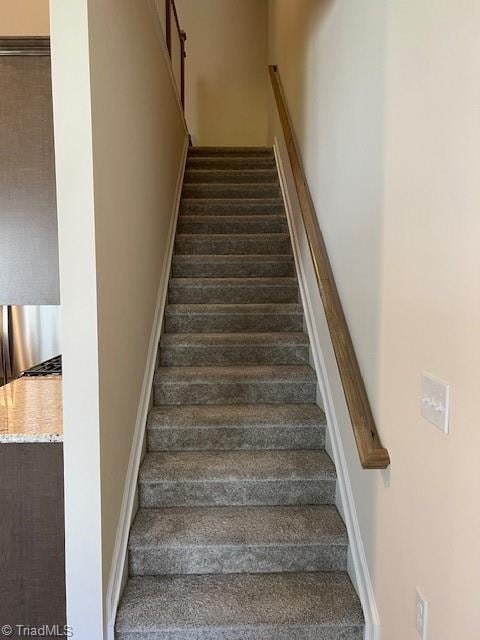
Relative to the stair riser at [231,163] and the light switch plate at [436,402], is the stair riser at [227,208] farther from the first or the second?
the light switch plate at [436,402]

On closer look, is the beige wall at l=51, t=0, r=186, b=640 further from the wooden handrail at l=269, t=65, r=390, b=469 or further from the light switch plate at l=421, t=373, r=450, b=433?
the light switch plate at l=421, t=373, r=450, b=433

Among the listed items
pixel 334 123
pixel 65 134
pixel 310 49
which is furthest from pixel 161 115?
pixel 65 134

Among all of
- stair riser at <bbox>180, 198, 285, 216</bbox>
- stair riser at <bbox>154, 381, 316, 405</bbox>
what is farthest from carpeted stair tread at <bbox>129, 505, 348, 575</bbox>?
stair riser at <bbox>180, 198, 285, 216</bbox>

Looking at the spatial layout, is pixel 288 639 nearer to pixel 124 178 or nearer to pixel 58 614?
pixel 58 614

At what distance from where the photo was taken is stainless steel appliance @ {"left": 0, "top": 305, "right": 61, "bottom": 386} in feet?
7.67

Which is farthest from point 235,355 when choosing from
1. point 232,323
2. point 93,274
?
point 93,274

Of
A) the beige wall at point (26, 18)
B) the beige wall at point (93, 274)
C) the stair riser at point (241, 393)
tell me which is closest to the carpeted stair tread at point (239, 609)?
the beige wall at point (93, 274)

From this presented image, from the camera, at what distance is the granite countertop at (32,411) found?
4.97ft

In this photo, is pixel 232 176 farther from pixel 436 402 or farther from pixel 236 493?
pixel 436 402

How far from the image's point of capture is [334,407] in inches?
84.4

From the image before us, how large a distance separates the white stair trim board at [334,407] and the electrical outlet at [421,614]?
0.36 meters

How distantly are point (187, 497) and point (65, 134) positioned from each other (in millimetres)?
1538

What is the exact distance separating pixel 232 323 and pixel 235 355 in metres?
0.29

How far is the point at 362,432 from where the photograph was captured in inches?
59.4
